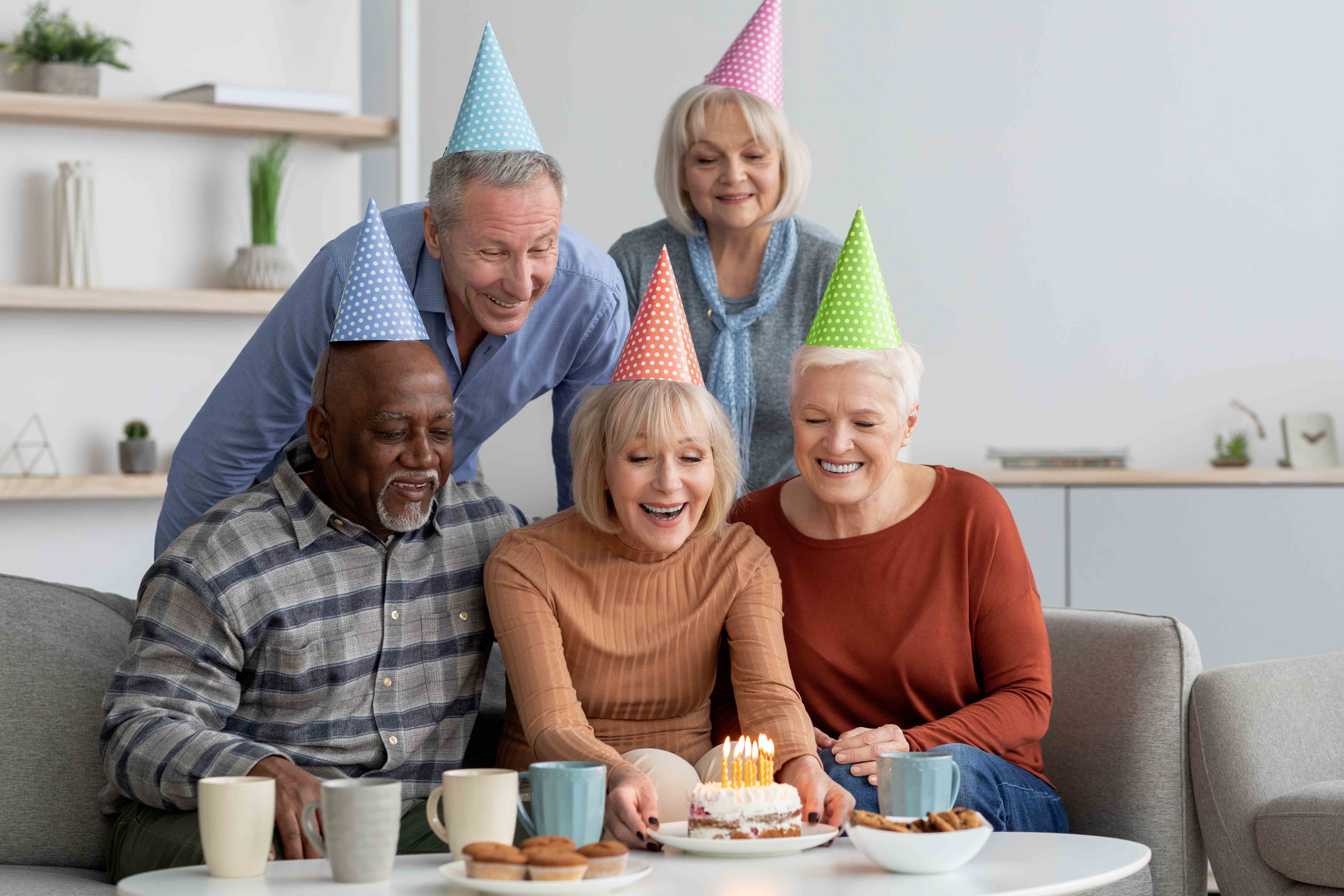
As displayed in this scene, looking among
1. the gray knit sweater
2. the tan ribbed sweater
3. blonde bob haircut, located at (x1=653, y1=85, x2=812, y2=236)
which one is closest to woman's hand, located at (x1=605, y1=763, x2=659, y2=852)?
the tan ribbed sweater

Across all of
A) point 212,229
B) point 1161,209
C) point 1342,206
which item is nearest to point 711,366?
point 212,229

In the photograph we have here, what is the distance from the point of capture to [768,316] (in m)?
2.52

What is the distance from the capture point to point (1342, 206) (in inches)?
170

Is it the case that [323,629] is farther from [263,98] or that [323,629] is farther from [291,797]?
[263,98]

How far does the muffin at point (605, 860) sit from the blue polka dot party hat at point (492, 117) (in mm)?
1141

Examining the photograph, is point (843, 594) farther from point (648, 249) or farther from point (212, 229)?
point (212, 229)

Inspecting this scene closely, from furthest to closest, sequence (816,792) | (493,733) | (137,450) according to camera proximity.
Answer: (137,450) → (493,733) → (816,792)

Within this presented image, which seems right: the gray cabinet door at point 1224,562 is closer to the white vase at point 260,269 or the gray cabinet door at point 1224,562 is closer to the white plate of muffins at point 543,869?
the white vase at point 260,269

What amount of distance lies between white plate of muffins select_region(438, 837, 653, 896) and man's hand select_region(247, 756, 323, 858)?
1.17 feet

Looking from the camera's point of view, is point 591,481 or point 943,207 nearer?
point 591,481

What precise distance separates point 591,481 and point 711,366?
26.9 inches

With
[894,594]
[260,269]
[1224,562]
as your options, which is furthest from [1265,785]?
[260,269]

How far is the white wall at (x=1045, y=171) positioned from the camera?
4.35 meters

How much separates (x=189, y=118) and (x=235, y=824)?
118 inches
